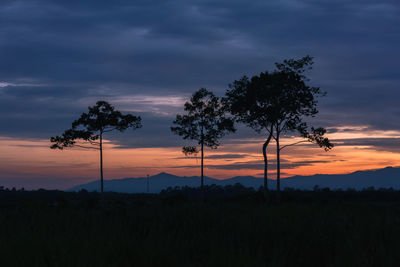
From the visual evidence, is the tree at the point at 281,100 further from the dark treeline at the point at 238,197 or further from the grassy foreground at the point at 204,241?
the grassy foreground at the point at 204,241

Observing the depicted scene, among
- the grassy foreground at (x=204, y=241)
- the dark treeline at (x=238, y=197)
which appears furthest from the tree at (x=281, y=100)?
the grassy foreground at (x=204, y=241)

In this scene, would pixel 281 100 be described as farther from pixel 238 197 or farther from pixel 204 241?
pixel 204 241

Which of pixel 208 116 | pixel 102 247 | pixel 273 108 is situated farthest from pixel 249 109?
pixel 102 247

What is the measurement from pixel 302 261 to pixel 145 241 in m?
2.85

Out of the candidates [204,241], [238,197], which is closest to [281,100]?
[238,197]

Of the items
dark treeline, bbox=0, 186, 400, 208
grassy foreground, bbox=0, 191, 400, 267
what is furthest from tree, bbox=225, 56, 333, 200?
grassy foreground, bbox=0, 191, 400, 267

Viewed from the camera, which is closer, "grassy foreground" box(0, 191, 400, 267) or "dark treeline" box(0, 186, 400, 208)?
"grassy foreground" box(0, 191, 400, 267)

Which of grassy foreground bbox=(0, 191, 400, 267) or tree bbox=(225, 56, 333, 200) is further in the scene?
tree bbox=(225, 56, 333, 200)

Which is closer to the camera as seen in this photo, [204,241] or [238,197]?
[204,241]

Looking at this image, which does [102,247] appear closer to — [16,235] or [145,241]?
[145,241]

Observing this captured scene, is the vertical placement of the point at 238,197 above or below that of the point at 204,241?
below

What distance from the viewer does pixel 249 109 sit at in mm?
49281

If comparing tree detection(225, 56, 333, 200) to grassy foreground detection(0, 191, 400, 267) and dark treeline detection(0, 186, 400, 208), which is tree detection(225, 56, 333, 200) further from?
grassy foreground detection(0, 191, 400, 267)

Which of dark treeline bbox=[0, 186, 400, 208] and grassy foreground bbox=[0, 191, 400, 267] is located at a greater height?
grassy foreground bbox=[0, 191, 400, 267]
